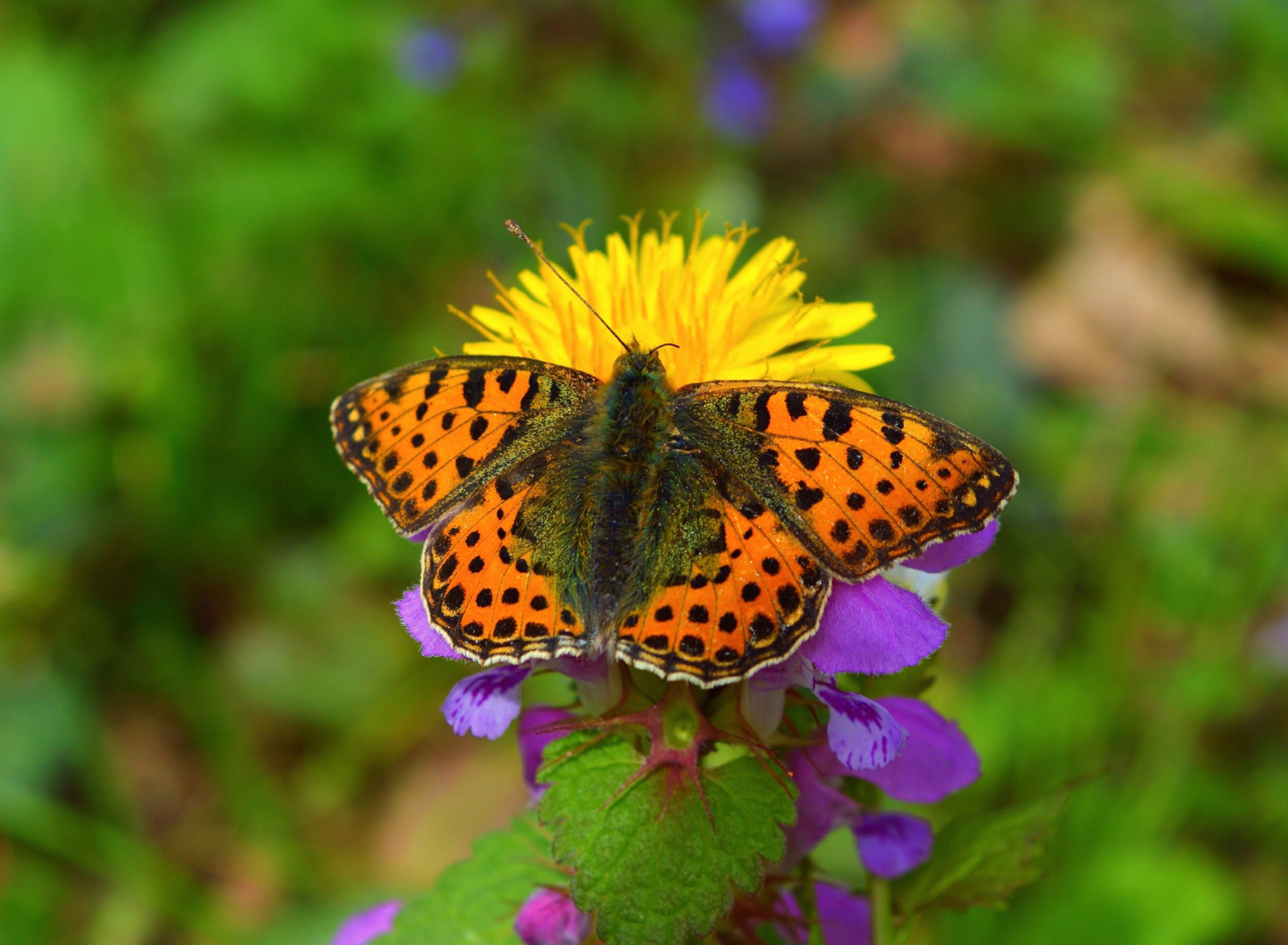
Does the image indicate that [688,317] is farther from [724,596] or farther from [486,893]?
[486,893]

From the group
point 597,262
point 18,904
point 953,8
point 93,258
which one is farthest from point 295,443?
point 953,8

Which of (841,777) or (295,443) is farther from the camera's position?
(295,443)

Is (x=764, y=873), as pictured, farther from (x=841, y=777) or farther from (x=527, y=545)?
(x=527, y=545)

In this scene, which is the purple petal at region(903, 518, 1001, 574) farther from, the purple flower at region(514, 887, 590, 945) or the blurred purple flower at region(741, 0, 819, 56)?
the blurred purple flower at region(741, 0, 819, 56)

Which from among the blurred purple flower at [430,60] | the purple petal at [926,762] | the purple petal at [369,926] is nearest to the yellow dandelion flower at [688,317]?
the purple petal at [926,762]

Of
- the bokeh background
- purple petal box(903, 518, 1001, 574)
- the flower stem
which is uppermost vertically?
the bokeh background

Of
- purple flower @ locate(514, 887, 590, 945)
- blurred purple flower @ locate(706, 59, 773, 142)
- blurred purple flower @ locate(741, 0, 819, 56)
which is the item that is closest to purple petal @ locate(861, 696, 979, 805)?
purple flower @ locate(514, 887, 590, 945)

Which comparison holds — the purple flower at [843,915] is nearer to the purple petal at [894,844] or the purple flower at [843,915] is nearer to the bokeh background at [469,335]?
the purple petal at [894,844]
